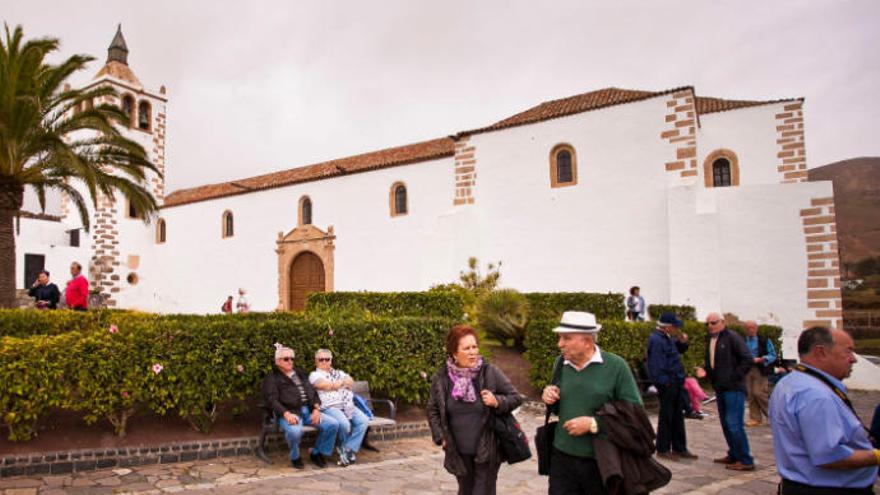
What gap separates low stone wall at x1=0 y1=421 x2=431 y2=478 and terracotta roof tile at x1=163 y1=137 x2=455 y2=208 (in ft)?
44.0


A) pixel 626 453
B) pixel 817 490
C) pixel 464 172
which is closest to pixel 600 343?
pixel 626 453

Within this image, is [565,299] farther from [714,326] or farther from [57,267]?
[57,267]

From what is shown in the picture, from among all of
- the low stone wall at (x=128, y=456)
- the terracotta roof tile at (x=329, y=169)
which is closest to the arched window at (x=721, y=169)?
the terracotta roof tile at (x=329, y=169)

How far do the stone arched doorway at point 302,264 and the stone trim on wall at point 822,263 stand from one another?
1457 cm

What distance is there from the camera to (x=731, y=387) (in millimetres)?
5516

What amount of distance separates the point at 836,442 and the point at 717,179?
1549 cm

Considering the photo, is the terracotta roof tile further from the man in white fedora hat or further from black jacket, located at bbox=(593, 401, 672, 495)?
black jacket, located at bbox=(593, 401, 672, 495)

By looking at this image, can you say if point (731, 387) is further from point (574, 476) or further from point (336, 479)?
point (336, 479)

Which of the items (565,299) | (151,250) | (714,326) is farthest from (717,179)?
(151,250)

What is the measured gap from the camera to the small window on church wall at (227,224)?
2411 centimetres

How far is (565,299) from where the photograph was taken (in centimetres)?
1366

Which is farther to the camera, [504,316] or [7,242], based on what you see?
[504,316]

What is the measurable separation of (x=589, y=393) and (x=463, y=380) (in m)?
0.85

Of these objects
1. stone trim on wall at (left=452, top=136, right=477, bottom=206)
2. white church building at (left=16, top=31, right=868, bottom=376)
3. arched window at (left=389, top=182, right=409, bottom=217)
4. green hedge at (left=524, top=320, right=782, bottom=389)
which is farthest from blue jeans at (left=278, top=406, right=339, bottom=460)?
arched window at (left=389, top=182, right=409, bottom=217)
